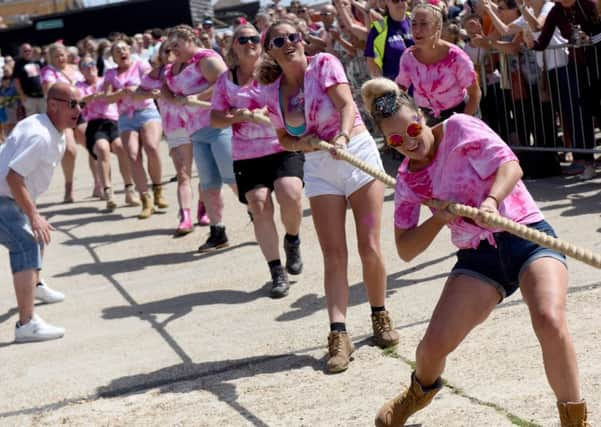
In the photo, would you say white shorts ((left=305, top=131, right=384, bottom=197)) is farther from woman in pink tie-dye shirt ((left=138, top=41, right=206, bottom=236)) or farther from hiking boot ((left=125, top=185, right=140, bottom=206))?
hiking boot ((left=125, top=185, right=140, bottom=206))

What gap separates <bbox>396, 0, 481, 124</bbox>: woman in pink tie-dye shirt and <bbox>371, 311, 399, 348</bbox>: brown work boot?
1506 mm

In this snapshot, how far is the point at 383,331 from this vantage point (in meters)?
5.54

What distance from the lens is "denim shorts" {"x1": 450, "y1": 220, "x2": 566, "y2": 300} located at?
12.5 feet

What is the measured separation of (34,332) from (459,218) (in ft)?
11.8

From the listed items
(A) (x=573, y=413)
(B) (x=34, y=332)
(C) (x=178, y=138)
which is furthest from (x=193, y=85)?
(A) (x=573, y=413)

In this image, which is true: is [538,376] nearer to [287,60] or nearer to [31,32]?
[287,60]

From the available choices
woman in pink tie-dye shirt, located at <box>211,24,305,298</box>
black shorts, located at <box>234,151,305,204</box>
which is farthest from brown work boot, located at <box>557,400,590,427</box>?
black shorts, located at <box>234,151,305,204</box>

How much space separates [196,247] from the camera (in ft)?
30.2

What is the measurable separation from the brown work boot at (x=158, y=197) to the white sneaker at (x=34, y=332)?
14.2ft

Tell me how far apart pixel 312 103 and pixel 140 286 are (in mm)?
2995

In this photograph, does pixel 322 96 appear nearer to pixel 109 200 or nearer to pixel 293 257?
pixel 293 257

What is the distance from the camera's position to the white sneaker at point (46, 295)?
25.3 feet

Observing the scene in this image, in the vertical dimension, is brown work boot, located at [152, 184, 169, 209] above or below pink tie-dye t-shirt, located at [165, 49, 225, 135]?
below

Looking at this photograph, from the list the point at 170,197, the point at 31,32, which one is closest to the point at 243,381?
the point at 170,197
